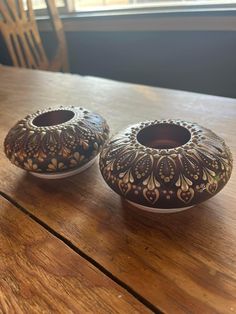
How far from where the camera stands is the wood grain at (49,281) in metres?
0.35

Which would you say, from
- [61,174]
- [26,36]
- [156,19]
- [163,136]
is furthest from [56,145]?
[26,36]

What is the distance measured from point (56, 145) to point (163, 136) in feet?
0.61

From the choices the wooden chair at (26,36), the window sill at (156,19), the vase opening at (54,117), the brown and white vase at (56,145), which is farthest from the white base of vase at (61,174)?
the wooden chair at (26,36)

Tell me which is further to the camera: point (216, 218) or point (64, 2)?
point (64, 2)

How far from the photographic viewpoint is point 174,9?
1492 millimetres

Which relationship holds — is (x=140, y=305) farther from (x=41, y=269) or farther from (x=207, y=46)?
(x=207, y=46)

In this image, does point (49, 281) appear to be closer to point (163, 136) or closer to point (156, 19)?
point (163, 136)

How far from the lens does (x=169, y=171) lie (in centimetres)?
41

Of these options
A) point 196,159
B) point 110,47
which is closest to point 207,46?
point 110,47

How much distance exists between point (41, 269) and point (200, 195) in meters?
0.24

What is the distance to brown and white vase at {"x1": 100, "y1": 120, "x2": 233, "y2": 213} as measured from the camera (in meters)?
0.41

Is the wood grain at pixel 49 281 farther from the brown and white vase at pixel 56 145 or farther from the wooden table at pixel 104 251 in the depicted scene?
the brown and white vase at pixel 56 145

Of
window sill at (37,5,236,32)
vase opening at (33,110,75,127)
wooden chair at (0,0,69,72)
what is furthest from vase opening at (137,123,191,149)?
wooden chair at (0,0,69,72)

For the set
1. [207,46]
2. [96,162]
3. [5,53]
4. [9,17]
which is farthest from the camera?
[5,53]
